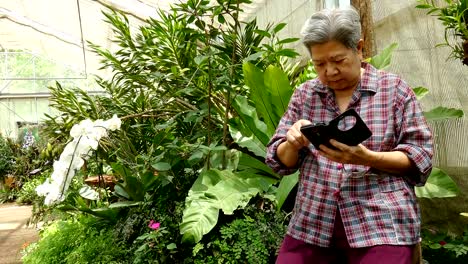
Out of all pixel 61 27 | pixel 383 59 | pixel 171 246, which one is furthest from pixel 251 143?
pixel 61 27

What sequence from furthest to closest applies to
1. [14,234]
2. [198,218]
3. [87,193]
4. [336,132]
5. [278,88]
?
[14,234]
[87,193]
[278,88]
[198,218]
[336,132]

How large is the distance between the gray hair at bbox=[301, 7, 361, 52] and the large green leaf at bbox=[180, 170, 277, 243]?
1.11m

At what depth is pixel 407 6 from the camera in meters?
2.60

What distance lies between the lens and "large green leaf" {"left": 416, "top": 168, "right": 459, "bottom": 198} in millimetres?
2104

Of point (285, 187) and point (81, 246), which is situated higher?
point (285, 187)

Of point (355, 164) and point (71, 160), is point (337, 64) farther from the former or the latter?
point (71, 160)

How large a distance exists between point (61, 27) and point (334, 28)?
32.9 feet

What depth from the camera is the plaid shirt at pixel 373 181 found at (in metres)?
1.08

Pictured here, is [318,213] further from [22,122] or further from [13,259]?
[22,122]

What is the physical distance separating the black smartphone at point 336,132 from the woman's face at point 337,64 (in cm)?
15

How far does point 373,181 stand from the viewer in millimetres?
1104

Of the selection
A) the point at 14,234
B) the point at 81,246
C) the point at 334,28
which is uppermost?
the point at 334,28

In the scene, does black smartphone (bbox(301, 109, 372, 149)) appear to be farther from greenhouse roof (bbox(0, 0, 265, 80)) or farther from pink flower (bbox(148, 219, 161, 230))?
greenhouse roof (bbox(0, 0, 265, 80))

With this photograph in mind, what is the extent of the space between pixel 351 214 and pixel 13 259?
11.8ft
